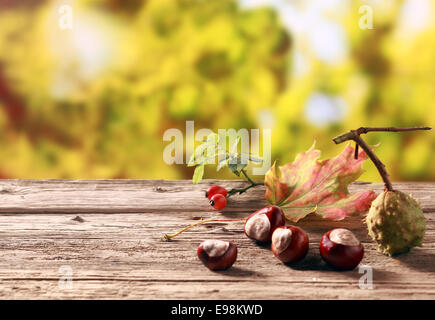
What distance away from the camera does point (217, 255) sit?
0.76 m

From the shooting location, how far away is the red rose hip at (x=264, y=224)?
2.83 feet

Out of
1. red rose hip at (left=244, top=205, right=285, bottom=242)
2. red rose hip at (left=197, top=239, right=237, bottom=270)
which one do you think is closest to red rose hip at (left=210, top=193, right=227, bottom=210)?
red rose hip at (left=244, top=205, right=285, bottom=242)

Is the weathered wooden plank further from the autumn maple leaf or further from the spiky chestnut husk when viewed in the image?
the spiky chestnut husk

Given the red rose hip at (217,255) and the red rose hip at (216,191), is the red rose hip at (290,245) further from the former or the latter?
the red rose hip at (216,191)

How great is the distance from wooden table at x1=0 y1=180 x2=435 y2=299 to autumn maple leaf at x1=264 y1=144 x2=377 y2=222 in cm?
3

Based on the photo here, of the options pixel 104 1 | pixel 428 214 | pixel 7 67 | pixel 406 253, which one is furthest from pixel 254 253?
pixel 7 67

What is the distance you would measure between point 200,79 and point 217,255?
42.6 inches

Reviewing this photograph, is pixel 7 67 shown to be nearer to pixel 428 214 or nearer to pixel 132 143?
pixel 132 143

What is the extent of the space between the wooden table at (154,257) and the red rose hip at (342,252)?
1 cm

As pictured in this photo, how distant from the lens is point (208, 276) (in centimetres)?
74

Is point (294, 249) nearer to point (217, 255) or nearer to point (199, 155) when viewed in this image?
point (217, 255)

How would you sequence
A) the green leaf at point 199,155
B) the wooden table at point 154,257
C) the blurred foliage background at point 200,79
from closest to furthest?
the wooden table at point 154,257
the green leaf at point 199,155
the blurred foliage background at point 200,79

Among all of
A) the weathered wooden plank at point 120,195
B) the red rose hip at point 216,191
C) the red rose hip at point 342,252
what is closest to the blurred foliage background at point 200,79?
the weathered wooden plank at point 120,195
